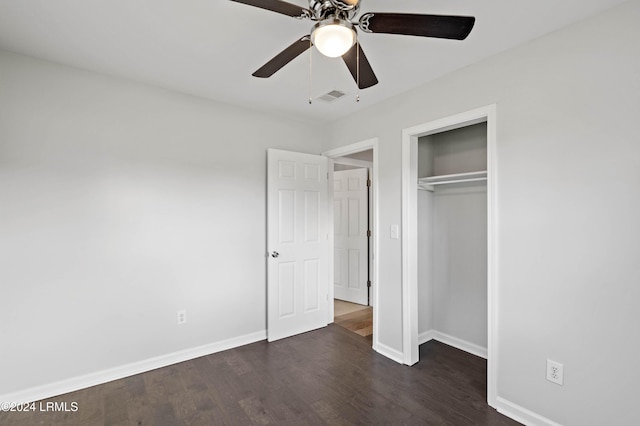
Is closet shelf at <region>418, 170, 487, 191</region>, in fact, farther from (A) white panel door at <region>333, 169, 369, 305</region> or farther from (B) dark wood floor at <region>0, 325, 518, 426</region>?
(B) dark wood floor at <region>0, 325, 518, 426</region>

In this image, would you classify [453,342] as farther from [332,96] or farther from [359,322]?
[332,96]

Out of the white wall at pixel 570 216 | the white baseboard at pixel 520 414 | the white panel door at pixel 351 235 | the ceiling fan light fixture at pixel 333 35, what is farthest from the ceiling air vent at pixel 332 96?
the white baseboard at pixel 520 414

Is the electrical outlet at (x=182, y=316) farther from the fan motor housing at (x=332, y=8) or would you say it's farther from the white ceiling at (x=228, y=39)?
the fan motor housing at (x=332, y=8)

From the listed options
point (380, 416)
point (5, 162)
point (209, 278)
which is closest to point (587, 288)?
point (380, 416)

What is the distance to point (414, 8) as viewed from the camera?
1725mm

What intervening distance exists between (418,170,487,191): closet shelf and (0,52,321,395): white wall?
5.60 feet

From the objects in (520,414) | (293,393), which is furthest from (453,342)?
(293,393)

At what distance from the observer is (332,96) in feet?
9.82

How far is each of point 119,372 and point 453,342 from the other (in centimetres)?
312

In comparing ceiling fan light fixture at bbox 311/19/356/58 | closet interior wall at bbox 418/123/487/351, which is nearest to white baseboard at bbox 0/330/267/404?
closet interior wall at bbox 418/123/487/351

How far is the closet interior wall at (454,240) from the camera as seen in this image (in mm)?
3027

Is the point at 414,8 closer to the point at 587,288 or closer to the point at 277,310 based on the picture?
the point at 587,288

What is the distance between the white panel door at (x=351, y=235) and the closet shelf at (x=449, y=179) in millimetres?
1526

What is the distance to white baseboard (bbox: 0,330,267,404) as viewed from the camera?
7.37ft
